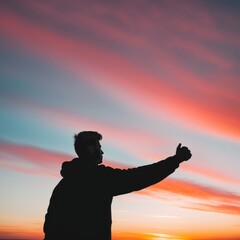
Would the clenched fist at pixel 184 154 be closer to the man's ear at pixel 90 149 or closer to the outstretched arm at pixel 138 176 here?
the outstretched arm at pixel 138 176

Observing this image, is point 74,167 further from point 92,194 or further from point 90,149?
point 92,194

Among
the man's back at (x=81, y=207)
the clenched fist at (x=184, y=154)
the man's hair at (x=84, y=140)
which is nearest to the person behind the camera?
the man's back at (x=81, y=207)

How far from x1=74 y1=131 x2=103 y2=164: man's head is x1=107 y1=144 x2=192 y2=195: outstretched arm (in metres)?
0.47

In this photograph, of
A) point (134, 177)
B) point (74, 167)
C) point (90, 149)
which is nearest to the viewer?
point (134, 177)

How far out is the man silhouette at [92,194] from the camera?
5.62m

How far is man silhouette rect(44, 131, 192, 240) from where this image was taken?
18.5 feet

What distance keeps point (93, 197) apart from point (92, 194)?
0.14 feet

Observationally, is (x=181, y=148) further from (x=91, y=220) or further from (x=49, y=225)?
(x=49, y=225)

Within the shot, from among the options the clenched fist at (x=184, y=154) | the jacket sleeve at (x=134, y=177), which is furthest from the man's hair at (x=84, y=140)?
the clenched fist at (x=184, y=154)

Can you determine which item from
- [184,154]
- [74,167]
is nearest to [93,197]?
[74,167]

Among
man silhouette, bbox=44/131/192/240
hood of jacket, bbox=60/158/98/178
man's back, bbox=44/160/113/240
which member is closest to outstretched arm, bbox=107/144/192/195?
man silhouette, bbox=44/131/192/240

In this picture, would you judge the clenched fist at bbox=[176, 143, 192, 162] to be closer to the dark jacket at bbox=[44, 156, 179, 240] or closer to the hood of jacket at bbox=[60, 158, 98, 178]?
the dark jacket at bbox=[44, 156, 179, 240]

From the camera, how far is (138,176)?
→ 5.67m

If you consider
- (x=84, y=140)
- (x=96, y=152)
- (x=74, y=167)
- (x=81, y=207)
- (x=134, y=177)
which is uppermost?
(x=84, y=140)
